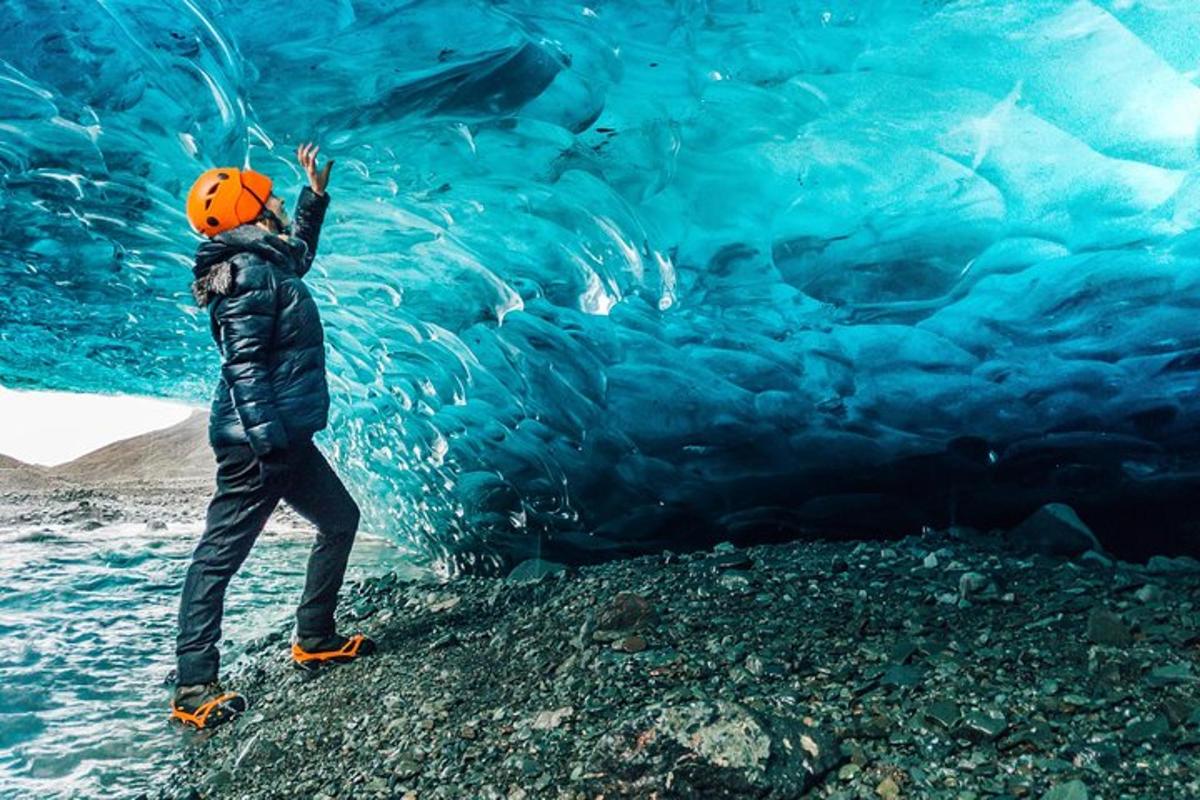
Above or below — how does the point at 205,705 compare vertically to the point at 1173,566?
below

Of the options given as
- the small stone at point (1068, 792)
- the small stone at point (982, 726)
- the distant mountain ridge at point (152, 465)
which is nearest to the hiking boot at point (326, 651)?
the small stone at point (982, 726)

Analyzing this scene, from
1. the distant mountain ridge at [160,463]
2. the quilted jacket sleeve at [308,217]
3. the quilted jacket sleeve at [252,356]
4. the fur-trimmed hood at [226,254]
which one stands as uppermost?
the quilted jacket sleeve at [308,217]

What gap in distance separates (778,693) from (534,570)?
2629 mm

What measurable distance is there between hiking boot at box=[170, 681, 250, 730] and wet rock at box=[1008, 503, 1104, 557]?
3408 mm

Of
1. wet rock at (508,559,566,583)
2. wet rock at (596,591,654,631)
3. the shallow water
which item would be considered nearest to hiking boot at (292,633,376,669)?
the shallow water

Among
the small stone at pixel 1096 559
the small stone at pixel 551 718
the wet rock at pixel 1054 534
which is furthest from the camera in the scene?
the wet rock at pixel 1054 534

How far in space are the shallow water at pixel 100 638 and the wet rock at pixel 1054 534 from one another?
3679mm

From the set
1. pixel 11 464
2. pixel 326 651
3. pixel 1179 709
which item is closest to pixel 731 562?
pixel 326 651

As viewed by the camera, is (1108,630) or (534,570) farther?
(534,570)

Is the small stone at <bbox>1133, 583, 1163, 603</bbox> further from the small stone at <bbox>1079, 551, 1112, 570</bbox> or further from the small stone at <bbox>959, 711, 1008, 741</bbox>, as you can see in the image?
the small stone at <bbox>959, 711, 1008, 741</bbox>

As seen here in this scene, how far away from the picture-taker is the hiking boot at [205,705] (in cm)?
358

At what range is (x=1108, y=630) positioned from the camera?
2.78 metres

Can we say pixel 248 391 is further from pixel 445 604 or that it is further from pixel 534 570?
pixel 534 570

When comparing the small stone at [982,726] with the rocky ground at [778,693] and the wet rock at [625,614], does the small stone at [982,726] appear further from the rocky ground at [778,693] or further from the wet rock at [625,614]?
the wet rock at [625,614]
